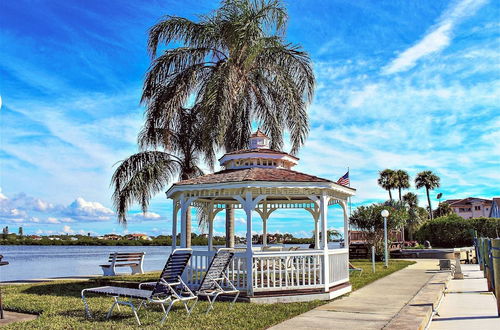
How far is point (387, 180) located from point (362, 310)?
65.4 m

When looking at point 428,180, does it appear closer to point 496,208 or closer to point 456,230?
point 496,208

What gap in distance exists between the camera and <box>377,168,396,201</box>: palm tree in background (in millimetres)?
71750

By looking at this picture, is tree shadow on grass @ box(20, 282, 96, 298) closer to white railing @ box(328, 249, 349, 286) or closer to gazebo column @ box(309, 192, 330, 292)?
gazebo column @ box(309, 192, 330, 292)

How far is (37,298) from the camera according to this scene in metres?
11.6

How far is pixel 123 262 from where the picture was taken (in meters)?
19.5

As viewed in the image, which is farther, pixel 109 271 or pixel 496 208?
pixel 496 208

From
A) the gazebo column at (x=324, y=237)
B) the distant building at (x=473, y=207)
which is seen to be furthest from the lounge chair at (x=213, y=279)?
the distant building at (x=473, y=207)

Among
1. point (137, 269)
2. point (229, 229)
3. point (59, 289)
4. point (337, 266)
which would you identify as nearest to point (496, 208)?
point (229, 229)

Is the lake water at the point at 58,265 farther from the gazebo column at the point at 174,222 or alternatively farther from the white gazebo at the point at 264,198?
the gazebo column at the point at 174,222

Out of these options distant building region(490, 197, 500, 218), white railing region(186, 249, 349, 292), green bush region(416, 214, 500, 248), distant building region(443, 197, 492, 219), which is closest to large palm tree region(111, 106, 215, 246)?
white railing region(186, 249, 349, 292)

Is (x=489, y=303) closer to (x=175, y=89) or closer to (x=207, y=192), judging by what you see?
(x=207, y=192)

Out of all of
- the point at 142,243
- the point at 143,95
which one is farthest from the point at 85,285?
the point at 142,243

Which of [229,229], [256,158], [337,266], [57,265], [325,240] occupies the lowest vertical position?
[57,265]

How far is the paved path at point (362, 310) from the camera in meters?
7.87
